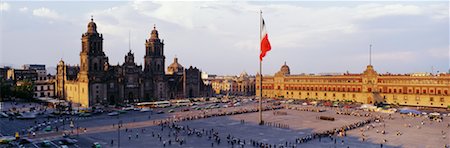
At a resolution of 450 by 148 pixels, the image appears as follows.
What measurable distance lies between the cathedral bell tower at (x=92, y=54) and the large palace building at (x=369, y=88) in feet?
218

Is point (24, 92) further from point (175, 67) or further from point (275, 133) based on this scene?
point (275, 133)

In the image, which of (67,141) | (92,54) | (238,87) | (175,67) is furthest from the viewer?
(238,87)

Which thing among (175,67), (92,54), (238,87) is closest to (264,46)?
(92,54)

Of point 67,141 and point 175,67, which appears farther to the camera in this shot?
point 175,67

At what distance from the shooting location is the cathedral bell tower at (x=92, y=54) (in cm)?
9481

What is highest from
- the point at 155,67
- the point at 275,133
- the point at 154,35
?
the point at 154,35

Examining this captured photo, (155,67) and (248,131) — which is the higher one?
(155,67)

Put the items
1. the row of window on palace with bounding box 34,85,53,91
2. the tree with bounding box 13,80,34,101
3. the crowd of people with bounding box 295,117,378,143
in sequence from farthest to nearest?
the row of window on palace with bounding box 34,85,53,91 → the tree with bounding box 13,80,34,101 → the crowd of people with bounding box 295,117,378,143

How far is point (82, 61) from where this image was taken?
96.1m

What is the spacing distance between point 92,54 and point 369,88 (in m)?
80.6

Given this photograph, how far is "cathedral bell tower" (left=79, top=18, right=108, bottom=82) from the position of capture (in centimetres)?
9481

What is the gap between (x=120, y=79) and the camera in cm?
9981

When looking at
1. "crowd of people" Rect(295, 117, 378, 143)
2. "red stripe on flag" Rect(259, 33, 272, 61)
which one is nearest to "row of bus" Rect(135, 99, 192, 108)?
"red stripe on flag" Rect(259, 33, 272, 61)

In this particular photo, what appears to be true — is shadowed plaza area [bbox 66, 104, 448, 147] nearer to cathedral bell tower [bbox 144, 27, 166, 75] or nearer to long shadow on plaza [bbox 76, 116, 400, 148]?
long shadow on plaza [bbox 76, 116, 400, 148]
